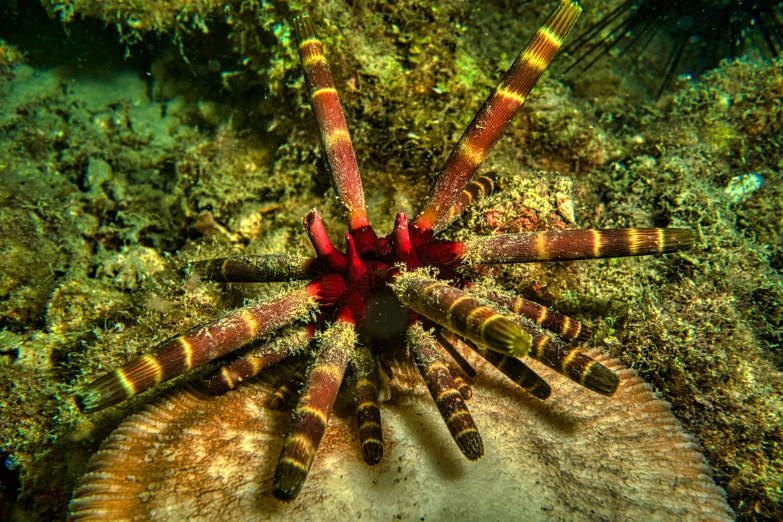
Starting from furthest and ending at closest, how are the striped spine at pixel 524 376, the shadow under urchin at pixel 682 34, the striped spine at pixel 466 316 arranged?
the shadow under urchin at pixel 682 34 → the striped spine at pixel 524 376 → the striped spine at pixel 466 316

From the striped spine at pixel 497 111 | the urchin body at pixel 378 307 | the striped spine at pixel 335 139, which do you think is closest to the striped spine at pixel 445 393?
the urchin body at pixel 378 307

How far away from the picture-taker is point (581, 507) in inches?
83.2

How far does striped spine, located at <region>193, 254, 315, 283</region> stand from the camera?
258 centimetres

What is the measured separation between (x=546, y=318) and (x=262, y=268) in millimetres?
1759

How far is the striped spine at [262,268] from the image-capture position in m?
2.58

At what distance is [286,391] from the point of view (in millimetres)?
2500

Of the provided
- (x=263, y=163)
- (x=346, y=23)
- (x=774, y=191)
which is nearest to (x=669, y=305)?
(x=774, y=191)

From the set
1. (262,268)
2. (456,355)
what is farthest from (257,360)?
(456,355)

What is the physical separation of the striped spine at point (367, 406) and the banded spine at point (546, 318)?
789 mm

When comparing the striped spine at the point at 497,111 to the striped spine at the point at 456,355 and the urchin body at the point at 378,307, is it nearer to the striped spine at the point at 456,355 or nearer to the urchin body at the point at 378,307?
the urchin body at the point at 378,307

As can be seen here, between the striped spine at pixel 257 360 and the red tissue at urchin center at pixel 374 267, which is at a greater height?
the red tissue at urchin center at pixel 374 267

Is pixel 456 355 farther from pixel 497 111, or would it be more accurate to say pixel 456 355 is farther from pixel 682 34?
pixel 682 34

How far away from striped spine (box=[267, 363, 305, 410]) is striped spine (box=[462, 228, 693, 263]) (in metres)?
1.22

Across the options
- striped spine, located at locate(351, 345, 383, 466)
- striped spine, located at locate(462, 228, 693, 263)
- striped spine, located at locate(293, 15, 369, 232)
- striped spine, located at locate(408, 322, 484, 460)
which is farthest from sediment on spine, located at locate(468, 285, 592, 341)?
striped spine, located at locate(293, 15, 369, 232)
